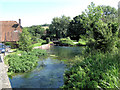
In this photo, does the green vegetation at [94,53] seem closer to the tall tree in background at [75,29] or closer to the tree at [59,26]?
the tall tree in background at [75,29]

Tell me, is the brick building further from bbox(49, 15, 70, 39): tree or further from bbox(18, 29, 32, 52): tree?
bbox(49, 15, 70, 39): tree

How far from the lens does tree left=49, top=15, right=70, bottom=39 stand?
4578 cm

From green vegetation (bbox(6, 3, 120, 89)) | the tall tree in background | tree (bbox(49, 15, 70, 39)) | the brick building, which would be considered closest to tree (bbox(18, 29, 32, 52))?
green vegetation (bbox(6, 3, 120, 89))

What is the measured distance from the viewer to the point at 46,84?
8.13m

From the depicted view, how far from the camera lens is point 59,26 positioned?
4609 cm

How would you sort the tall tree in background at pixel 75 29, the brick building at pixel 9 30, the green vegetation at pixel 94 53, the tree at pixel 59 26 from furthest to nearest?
1. the tree at pixel 59 26
2. the tall tree in background at pixel 75 29
3. the brick building at pixel 9 30
4. the green vegetation at pixel 94 53

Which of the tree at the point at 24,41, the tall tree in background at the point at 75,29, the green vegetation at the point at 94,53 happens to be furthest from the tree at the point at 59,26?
the green vegetation at the point at 94,53

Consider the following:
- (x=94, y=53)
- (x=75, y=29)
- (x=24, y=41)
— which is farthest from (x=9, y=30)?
(x=94, y=53)

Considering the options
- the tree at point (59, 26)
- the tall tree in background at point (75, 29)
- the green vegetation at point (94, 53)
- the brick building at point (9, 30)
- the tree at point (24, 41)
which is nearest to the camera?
the green vegetation at point (94, 53)

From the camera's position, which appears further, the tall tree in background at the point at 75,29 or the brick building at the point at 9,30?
the tall tree in background at the point at 75,29

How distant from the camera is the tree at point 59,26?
45.8m

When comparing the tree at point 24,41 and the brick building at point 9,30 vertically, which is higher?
the brick building at point 9,30

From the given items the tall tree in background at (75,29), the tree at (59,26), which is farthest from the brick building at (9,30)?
the tall tree in background at (75,29)

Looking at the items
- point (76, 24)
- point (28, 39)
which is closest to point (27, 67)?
point (28, 39)
